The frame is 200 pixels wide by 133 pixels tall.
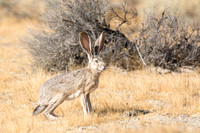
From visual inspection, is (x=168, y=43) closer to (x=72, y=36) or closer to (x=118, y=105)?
(x=72, y=36)

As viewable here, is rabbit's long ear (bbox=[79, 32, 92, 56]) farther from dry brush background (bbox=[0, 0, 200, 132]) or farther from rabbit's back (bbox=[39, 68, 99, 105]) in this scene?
dry brush background (bbox=[0, 0, 200, 132])

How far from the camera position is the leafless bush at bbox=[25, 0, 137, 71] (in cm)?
987

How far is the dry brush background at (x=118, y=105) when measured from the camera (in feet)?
16.0

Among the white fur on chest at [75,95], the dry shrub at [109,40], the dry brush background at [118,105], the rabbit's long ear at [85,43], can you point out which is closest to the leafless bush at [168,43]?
the dry shrub at [109,40]

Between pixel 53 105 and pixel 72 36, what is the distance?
4.66 metres

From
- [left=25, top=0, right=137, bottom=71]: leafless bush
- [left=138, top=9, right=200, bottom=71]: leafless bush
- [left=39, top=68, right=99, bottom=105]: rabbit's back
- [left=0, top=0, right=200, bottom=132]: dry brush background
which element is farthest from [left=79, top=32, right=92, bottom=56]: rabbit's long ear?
[left=138, top=9, right=200, bottom=71]: leafless bush

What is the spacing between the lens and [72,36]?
987 centimetres

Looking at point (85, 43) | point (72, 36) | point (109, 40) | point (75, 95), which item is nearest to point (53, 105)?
point (75, 95)

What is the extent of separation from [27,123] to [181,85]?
4024mm

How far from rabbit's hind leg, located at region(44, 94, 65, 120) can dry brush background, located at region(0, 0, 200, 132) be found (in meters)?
0.11

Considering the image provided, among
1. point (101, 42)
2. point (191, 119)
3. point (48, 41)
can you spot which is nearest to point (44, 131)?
point (101, 42)

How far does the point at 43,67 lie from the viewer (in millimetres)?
10562

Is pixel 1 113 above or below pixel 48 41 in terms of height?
below

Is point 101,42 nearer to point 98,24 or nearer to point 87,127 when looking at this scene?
point 87,127
